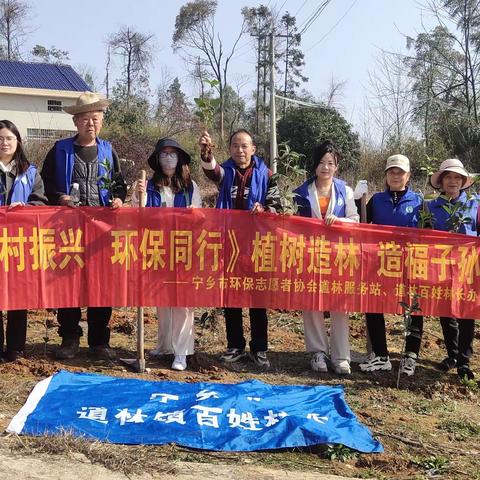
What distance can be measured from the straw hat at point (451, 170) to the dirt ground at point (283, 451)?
5.58 ft

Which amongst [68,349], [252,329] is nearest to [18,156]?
[68,349]

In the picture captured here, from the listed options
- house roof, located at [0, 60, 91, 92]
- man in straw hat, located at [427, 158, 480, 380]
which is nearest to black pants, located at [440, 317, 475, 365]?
man in straw hat, located at [427, 158, 480, 380]

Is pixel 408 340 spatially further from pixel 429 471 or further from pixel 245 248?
pixel 429 471

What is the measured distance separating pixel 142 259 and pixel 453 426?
2713 millimetres

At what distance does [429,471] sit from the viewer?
11.5 feet

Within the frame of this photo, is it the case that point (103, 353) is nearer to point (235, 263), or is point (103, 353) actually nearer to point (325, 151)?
point (235, 263)

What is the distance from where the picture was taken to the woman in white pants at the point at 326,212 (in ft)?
17.2

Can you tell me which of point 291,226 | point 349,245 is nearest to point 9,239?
point 291,226

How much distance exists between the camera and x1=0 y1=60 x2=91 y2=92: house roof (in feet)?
96.8

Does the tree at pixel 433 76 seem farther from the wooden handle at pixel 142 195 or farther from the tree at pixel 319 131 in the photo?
the wooden handle at pixel 142 195

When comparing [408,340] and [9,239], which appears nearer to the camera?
[9,239]

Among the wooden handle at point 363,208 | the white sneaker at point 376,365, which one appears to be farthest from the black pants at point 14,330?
the wooden handle at point 363,208

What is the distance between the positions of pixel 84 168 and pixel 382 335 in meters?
2.94

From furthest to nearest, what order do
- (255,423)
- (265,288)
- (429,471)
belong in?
1. (265,288)
2. (255,423)
3. (429,471)
